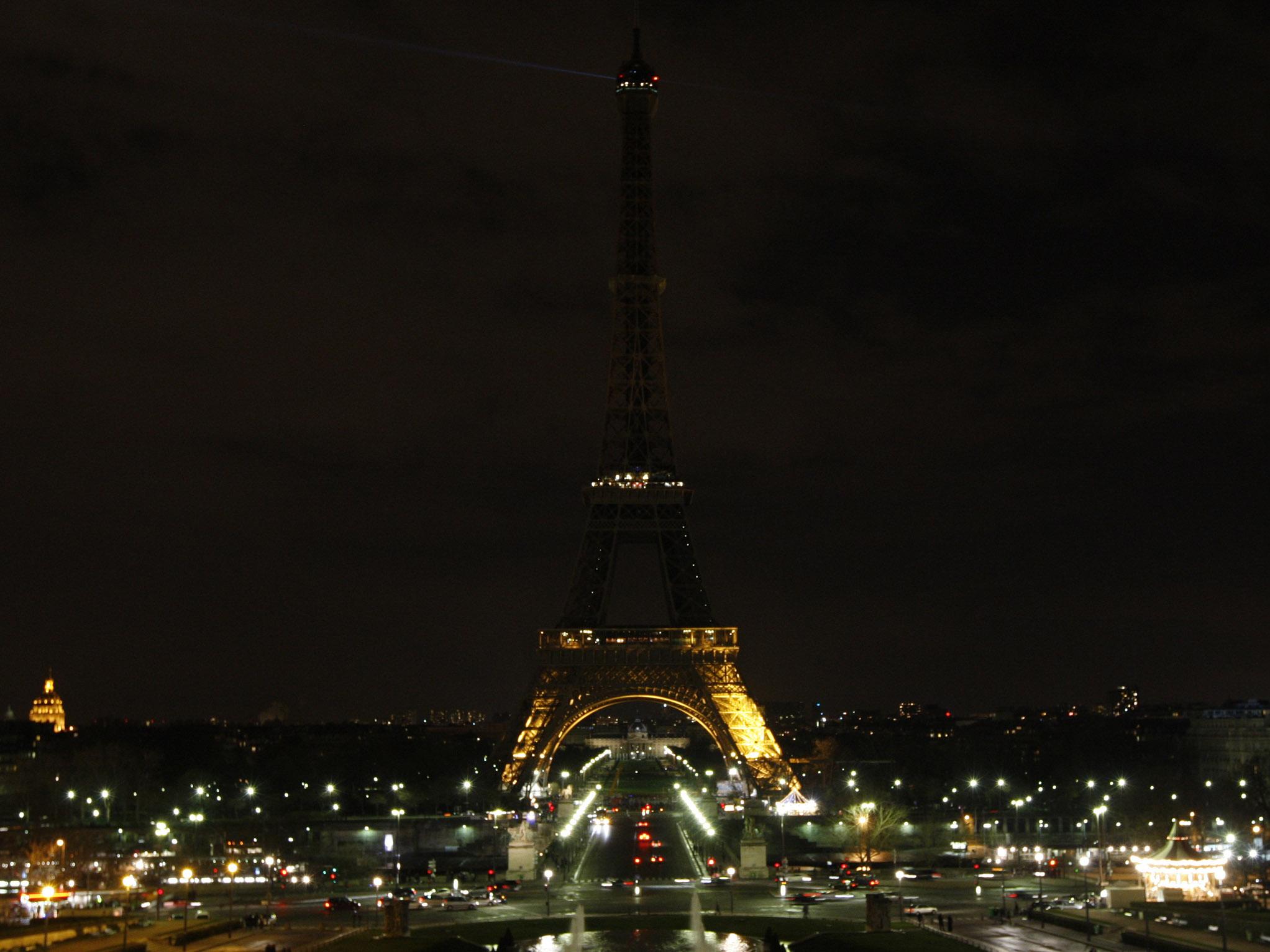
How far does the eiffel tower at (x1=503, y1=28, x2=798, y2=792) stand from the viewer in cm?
9456

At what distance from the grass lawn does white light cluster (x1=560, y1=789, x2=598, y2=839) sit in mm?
27833

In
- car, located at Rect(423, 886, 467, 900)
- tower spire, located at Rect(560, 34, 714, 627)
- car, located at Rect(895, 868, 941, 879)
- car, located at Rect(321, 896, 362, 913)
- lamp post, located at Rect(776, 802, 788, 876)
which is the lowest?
car, located at Rect(321, 896, 362, 913)

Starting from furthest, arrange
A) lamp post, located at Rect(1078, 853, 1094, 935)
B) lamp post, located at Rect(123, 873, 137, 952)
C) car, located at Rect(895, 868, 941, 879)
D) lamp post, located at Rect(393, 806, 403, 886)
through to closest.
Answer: lamp post, located at Rect(393, 806, 403, 886)
car, located at Rect(895, 868, 941, 879)
lamp post, located at Rect(1078, 853, 1094, 935)
lamp post, located at Rect(123, 873, 137, 952)

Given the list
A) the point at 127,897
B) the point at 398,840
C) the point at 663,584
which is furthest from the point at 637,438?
the point at 127,897

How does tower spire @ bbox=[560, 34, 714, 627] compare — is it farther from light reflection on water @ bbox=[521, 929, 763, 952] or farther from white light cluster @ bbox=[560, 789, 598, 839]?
light reflection on water @ bbox=[521, 929, 763, 952]

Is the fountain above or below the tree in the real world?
below

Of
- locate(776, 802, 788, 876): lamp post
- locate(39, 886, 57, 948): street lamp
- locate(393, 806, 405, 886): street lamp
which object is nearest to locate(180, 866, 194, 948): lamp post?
locate(39, 886, 57, 948): street lamp

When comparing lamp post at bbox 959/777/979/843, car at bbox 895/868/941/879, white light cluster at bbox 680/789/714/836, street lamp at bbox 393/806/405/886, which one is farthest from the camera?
lamp post at bbox 959/777/979/843

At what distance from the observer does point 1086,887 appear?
2168 inches

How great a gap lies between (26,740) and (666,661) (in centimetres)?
9311

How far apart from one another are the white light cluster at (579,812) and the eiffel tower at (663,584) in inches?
144

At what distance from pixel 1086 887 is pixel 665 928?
53.2 feet

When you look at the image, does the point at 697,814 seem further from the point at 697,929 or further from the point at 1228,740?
the point at 1228,740

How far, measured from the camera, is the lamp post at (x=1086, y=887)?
47500 mm
